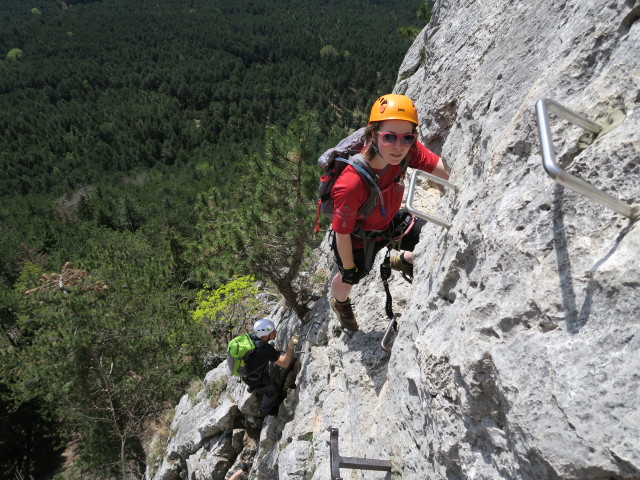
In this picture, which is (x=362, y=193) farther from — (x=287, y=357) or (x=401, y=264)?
(x=287, y=357)

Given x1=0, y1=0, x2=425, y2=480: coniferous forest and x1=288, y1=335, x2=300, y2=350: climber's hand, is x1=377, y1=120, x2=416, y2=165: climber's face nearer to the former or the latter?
x1=0, y1=0, x2=425, y2=480: coniferous forest

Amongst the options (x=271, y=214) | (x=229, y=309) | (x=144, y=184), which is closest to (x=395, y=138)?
(x=271, y=214)

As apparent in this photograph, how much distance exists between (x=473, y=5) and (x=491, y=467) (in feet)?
17.6

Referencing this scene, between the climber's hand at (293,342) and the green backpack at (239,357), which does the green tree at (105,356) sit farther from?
the green backpack at (239,357)

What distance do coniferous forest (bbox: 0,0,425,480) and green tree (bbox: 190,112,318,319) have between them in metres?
0.03

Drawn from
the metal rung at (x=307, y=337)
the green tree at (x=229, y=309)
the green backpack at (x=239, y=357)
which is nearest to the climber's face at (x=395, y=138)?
the metal rung at (x=307, y=337)

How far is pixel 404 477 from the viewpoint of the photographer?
2469mm

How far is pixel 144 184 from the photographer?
58.6m

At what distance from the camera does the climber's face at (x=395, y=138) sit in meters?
2.52

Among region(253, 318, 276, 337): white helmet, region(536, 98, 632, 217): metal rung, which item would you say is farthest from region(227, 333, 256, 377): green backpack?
region(536, 98, 632, 217): metal rung

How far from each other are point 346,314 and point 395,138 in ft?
7.17

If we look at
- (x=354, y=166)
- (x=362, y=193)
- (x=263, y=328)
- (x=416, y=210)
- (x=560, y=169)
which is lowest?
(x=263, y=328)

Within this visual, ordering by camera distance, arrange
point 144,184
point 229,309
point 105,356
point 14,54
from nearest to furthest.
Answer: point 229,309, point 105,356, point 144,184, point 14,54

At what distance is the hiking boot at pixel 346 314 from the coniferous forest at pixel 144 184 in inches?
73.3
